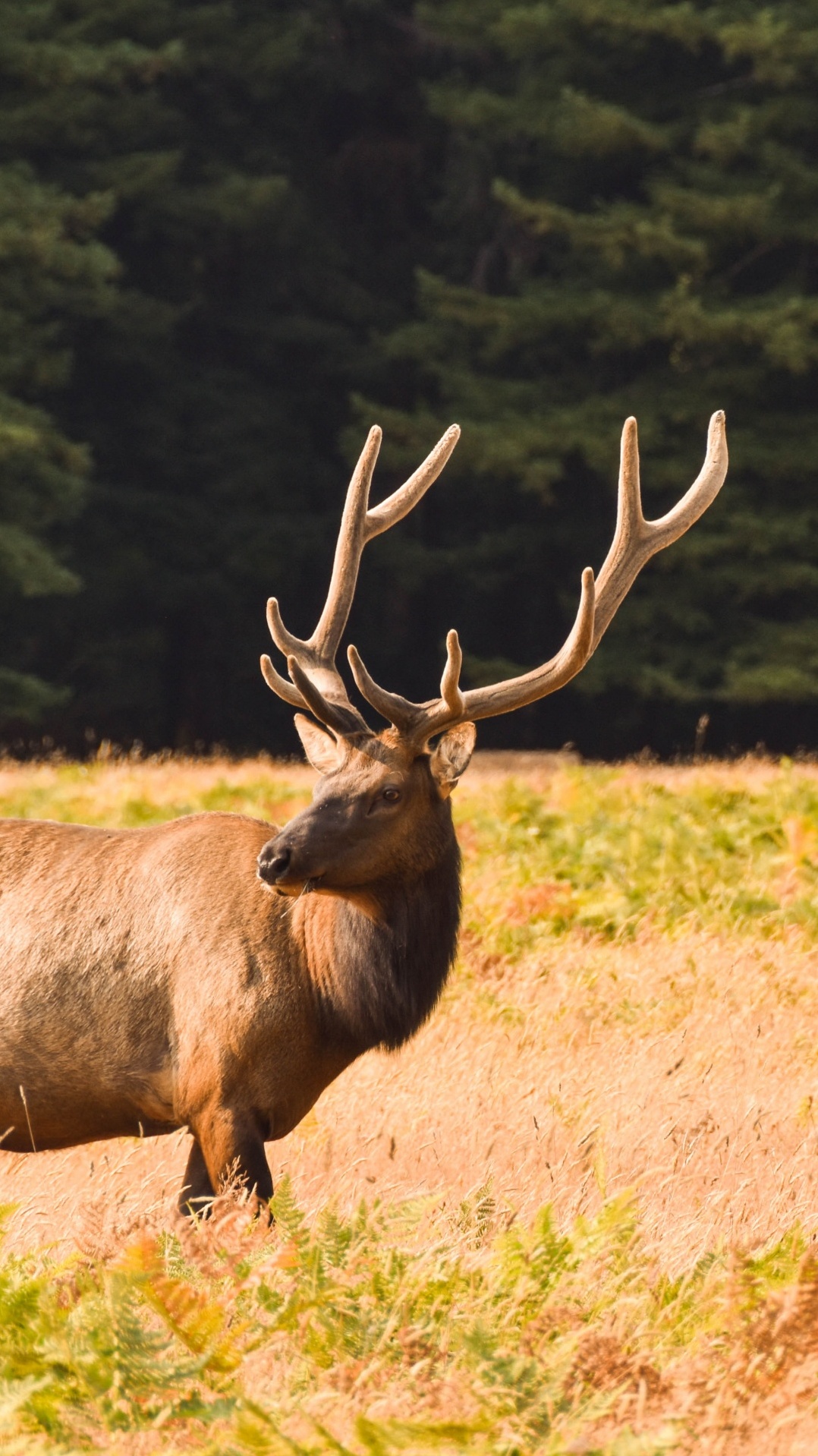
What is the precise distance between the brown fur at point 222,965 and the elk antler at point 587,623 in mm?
111

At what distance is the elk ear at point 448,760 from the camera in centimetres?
477

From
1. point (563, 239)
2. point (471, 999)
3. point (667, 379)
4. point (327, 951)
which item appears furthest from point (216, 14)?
point (327, 951)

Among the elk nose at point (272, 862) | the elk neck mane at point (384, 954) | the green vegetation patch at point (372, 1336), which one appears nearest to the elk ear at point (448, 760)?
the elk neck mane at point (384, 954)

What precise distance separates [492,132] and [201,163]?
4.60 m

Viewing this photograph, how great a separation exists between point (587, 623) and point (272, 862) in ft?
3.51

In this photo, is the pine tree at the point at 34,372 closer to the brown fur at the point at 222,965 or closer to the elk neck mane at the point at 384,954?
the brown fur at the point at 222,965

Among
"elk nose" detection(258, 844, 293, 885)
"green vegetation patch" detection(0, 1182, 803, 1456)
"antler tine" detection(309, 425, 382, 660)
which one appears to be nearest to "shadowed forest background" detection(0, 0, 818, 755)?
"antler tine" detection(309, 425, 382, 660)

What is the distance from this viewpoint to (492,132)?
2739 cm

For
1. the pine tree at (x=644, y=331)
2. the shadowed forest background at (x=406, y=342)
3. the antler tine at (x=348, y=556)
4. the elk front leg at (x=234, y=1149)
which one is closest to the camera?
the elk front leg at (x=234, y=1149)

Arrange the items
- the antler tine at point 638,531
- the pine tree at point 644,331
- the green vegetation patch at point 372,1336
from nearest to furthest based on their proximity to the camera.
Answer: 1. the green vegetation patch at point 372,1336
2. the antler tine at point 638,531
3. the pine tree at point 644,331

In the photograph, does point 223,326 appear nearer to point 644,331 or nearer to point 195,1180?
point 644,331

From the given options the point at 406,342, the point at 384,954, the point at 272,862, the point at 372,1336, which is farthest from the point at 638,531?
the point at 406,342

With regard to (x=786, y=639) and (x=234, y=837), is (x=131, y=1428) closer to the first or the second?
(x=234, y=837)

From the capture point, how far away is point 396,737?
4.79m
